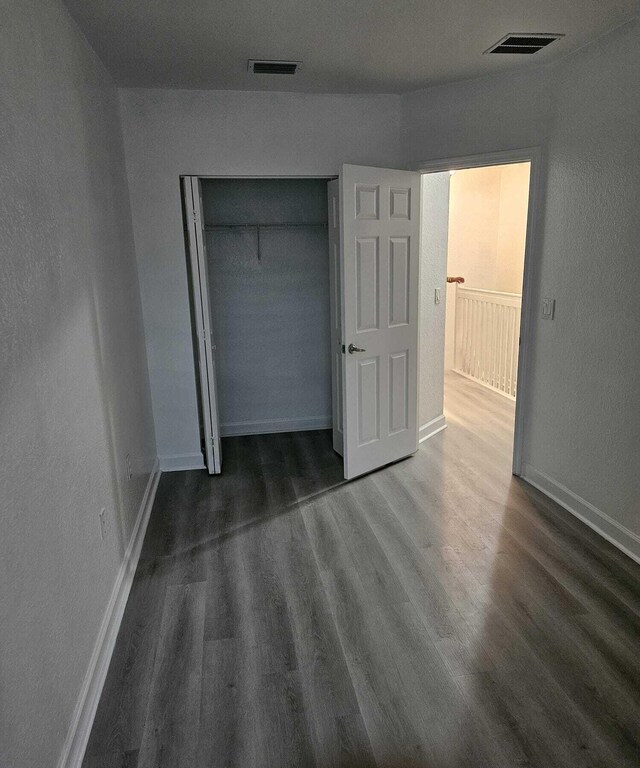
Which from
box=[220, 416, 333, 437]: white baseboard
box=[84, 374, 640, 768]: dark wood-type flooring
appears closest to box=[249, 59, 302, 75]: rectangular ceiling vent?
box=[84, 374, 640, 768]: dark wood-type flooring

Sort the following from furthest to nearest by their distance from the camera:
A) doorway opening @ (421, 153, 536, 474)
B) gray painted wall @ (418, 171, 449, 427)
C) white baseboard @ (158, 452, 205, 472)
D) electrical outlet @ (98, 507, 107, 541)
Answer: doorway opening @ (421, 153, 536, 474), gray painted wall @ (418, 171, 449, 427), white baseboard @ (158, 452, 205, 472), electrical outlet @ (98, 507, 107, 541)

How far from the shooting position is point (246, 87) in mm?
3543

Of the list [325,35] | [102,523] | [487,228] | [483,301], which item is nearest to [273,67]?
[325,35]

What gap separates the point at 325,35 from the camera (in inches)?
104

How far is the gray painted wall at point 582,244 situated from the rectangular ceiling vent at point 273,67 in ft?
3.41

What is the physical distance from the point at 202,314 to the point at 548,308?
2.20 metres

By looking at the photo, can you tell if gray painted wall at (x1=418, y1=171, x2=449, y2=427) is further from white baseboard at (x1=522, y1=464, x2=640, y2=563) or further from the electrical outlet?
the electrical outlet

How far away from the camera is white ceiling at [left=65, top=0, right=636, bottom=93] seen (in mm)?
2346

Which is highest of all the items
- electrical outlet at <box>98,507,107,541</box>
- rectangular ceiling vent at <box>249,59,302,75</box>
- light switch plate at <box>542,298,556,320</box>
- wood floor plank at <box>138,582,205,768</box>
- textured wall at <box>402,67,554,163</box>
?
rectangular ceiling vent at <box>249,59,302,75</box>

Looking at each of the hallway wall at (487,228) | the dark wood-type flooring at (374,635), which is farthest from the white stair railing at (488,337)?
the dark wood-type flooring at (374,635)

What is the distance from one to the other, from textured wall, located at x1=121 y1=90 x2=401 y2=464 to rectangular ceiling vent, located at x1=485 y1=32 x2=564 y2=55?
3.57 feet

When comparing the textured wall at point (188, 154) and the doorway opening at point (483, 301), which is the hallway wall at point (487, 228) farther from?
the textured wall at point (188, 154)

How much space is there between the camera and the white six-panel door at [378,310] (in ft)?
11.5

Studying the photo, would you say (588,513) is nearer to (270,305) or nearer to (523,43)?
(523,43)
